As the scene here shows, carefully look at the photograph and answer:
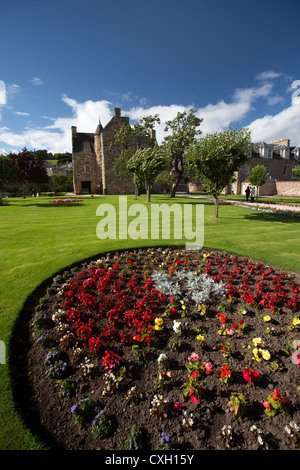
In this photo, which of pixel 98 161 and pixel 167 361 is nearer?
pixel 167 361

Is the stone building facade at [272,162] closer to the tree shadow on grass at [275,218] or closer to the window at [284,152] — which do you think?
the window at [284,152]

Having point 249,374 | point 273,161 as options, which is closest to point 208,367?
point 249,374

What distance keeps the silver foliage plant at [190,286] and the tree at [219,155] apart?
9790mm

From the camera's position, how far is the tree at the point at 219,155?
13.9 metres

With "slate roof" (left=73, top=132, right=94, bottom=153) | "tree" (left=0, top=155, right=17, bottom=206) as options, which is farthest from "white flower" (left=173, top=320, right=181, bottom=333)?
"slate roof" (left=73, top=132, right=94, bottom=153)

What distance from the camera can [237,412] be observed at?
2975 mm

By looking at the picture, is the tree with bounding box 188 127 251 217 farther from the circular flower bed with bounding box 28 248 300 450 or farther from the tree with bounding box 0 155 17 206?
the tree with bounding box 0 155 17 206

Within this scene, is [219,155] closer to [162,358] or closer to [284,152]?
[162,358]

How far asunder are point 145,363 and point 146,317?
35.3 inches

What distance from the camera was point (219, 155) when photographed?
45.6 feet

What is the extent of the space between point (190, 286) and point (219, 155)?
10591 millimetres

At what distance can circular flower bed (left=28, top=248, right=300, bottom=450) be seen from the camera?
9.52 ft

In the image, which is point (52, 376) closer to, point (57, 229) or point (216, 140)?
point (57, 229)

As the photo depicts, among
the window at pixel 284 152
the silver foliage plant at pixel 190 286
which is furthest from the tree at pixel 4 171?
the window at pixel 284 152
